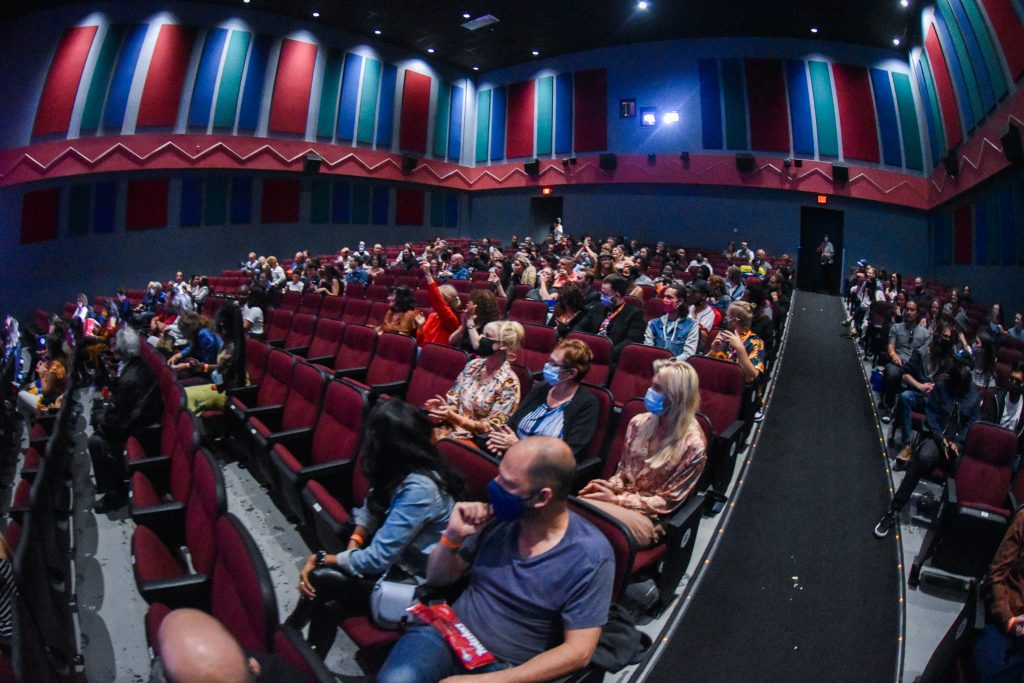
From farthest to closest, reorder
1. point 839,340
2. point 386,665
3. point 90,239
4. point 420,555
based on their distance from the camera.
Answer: point 90,239
point 839,340
point 420,555
point 386,665

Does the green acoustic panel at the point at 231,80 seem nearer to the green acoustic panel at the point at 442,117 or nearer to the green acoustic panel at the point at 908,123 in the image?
the green acoustic panel at the point at 442,117

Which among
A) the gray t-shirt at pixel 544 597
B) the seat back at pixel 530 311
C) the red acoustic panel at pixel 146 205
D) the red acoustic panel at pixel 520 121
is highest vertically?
the red acoustic panel at pixel 520 121

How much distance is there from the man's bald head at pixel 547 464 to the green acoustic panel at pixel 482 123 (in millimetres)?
15583

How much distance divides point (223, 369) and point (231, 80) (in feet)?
34.3

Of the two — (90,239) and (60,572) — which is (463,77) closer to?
(90,239)

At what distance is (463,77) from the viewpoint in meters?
15.7

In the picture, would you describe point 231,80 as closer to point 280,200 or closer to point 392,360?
point 280,200

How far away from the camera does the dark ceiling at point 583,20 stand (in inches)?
391

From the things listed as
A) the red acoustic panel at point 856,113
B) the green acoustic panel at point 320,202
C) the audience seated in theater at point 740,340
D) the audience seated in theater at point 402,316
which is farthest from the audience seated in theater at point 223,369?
the red acoustic panel at point 856,113

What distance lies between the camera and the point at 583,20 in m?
11.6

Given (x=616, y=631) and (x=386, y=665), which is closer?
(x=386, y=665)

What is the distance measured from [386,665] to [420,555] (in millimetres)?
310

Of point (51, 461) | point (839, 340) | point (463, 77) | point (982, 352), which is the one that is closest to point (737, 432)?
point (982, 352)

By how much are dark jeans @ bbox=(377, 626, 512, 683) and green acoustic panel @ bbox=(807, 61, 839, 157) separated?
513 inches
